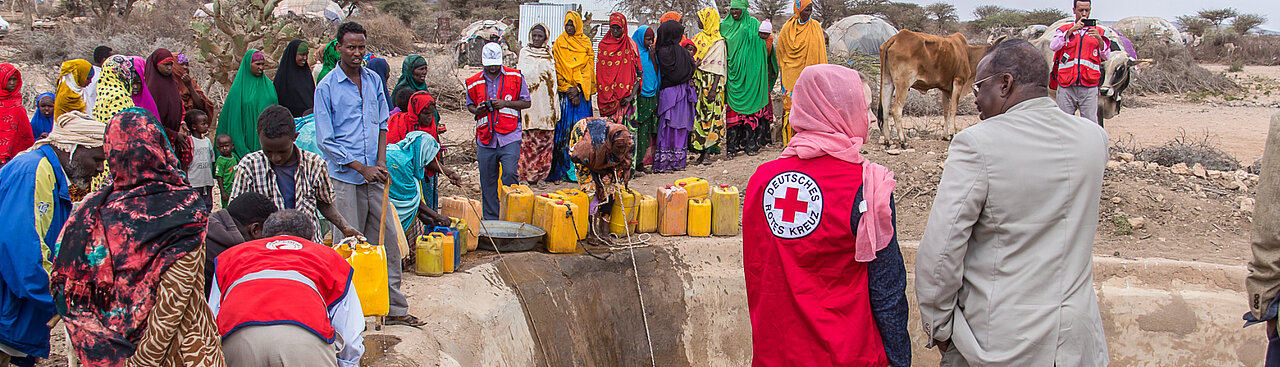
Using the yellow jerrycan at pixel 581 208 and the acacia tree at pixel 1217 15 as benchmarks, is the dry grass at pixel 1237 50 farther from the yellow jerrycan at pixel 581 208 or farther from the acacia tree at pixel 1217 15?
the yellow jerrycan at pixel 581 208

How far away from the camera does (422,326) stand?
4562 mm

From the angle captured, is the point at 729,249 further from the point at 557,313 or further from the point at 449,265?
the point at 449,265

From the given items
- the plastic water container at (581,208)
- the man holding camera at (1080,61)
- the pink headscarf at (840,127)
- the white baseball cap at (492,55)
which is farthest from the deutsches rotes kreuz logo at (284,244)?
the man holding camera at (1080,61)

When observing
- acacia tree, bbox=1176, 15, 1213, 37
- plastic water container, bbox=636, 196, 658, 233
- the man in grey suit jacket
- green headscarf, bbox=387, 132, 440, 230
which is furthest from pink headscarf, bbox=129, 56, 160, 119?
acacia tree, bbox=1176, 15, 1213, 37

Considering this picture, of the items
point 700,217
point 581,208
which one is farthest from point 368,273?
point 700,217

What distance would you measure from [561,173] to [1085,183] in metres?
6.50

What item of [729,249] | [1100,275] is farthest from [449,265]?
[1100,275]

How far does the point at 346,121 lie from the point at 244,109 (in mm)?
2033

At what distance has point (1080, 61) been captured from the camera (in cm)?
777

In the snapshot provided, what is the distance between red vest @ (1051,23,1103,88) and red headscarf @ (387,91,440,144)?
564 centimetres

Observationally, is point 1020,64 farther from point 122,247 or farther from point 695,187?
point 695,187

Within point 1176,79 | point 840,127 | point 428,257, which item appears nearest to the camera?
point 840,127

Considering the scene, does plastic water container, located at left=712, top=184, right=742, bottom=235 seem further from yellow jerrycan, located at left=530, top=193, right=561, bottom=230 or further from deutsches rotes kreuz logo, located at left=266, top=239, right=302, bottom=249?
deutsches rotes kreuz logo, located at left=266, top=239, right=302, bottom=249

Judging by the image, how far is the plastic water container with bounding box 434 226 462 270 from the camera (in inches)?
213
